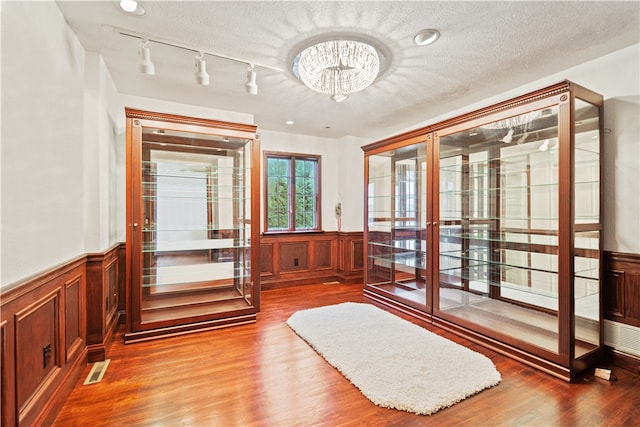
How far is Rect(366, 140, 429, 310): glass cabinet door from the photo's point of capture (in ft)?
12.3

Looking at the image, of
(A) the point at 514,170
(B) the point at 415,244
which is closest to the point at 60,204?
(B) the point at 415,244

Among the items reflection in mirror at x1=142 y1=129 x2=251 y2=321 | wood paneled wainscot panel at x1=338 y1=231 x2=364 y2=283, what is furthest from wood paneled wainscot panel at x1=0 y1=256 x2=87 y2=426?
wood paneled wainscot panel at x1=338 y1=231 x2=364 y2=283

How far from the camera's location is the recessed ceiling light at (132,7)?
1.97 metres

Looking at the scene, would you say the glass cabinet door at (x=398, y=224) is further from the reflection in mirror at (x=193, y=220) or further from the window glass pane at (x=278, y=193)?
the reflection in mirror at (x=193, y=220)

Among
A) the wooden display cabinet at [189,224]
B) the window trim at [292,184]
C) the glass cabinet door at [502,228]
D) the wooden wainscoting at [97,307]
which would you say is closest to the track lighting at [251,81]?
the wooden display cabinet at [189,224]

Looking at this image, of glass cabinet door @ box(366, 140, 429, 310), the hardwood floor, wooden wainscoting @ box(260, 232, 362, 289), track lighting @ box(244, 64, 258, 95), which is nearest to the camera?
the hardwood floor

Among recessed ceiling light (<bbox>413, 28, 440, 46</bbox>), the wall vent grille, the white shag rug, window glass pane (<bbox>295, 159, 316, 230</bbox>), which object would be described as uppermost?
recessed ceiling light (<bbox>413, 28, 440, 46</bbox>)

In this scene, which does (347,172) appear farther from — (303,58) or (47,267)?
(47,267)

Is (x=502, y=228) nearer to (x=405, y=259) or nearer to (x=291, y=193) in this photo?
(x=405, y=259)

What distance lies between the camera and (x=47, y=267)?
1814mm

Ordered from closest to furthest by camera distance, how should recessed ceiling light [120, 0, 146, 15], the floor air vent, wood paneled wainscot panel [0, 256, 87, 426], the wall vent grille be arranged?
wood paneled wainscot panel [0, 256, 87, 426]
recessed ceiling light [120, 0, 146, 15]
the floor air vent
the wall vent grille

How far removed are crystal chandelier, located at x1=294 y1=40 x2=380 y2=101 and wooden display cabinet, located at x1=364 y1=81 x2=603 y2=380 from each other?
1.13 metres

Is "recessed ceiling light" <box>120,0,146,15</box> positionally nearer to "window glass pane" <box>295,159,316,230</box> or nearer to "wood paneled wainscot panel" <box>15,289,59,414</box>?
"wood paneled wainscot panel" <box>15,289,59,414</box>

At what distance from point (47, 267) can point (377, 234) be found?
358 centimetres
